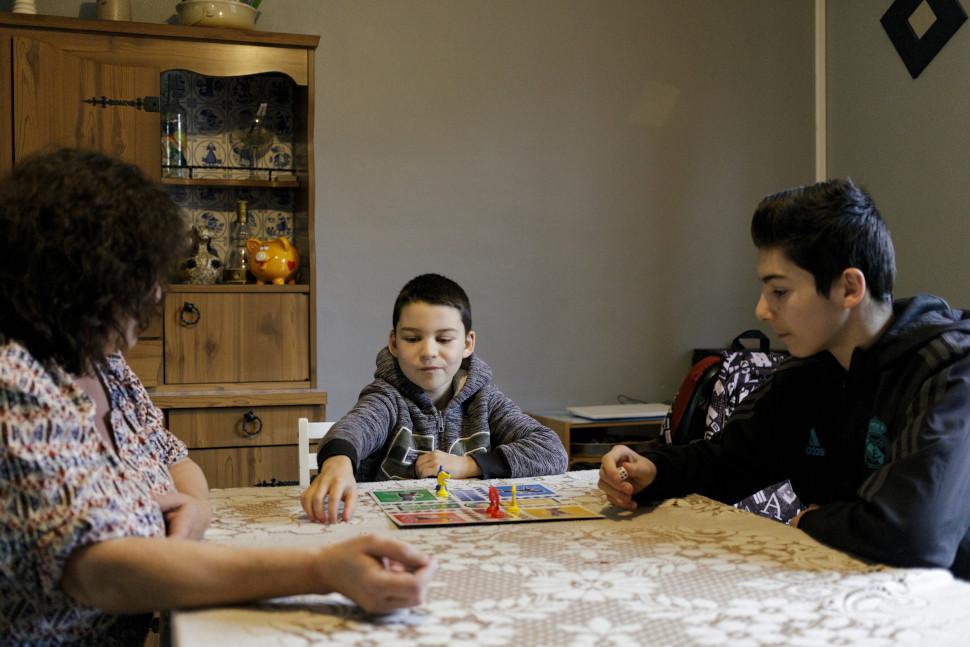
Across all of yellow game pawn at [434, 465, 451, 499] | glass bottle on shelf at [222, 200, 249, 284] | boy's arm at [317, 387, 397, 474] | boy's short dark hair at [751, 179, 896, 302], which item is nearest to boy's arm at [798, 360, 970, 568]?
boy's short dark hair at [751, 179, 896, 302]

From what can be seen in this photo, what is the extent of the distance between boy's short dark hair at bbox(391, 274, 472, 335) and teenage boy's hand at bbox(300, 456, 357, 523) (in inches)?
27.6

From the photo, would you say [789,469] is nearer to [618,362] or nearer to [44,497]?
[44,497]

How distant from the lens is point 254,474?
3.05 m

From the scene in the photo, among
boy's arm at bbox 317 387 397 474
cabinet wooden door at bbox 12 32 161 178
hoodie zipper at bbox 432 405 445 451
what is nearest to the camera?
boy's arm at bbox 317 387 397 474

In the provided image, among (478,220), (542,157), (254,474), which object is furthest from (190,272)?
(542,157)

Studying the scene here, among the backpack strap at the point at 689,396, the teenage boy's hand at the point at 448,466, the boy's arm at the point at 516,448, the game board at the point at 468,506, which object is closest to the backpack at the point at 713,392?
the backpack strap at the point at 689,396

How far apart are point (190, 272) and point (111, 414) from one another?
2.14 meters

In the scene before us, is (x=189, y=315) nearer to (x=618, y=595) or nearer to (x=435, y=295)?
(x=435, y=295)

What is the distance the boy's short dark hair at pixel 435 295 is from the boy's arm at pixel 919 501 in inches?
40.9

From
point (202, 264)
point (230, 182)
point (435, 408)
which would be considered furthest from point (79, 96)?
point (435, 408)

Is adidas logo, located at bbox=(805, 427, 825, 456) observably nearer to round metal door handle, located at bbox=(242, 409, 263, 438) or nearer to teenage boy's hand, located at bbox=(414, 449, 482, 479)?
teenage boy's hand, located at bbox=(414, 449, 482, 479)

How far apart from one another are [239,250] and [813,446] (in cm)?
235

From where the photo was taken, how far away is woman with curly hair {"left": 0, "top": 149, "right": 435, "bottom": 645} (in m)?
0.90

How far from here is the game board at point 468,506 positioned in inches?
54.5
